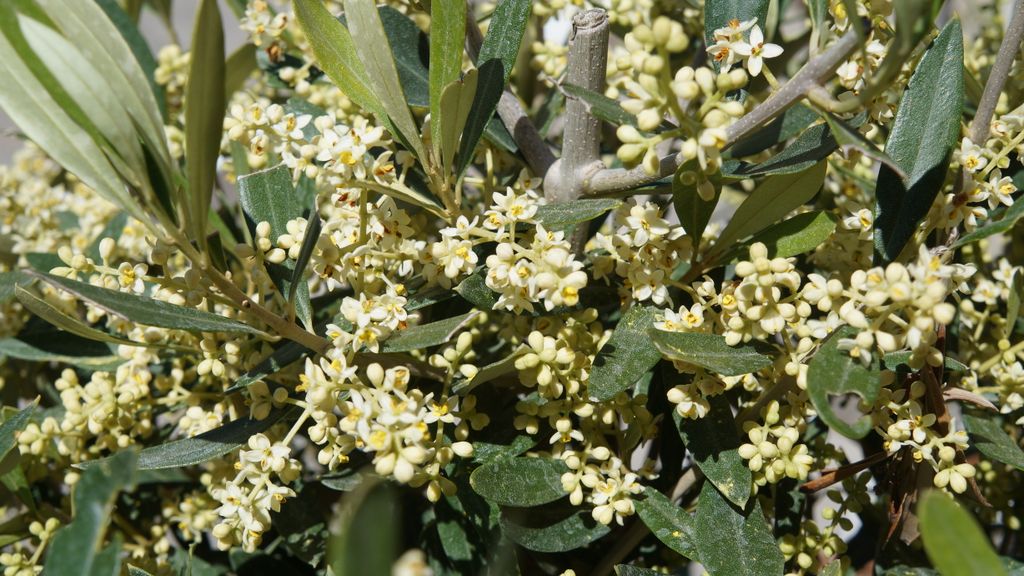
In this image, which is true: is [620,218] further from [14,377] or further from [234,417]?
[14,377]

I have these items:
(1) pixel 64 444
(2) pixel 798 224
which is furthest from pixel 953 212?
(1) pixel 64 444

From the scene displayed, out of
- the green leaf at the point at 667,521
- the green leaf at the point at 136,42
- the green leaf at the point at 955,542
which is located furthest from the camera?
the green leaf at the point at 136,42

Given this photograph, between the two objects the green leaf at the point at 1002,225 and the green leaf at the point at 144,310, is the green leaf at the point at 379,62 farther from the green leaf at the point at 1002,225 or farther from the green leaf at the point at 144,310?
the green leaf at the point at 1002,225

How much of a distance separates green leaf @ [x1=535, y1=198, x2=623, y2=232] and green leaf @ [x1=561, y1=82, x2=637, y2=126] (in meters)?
0.08

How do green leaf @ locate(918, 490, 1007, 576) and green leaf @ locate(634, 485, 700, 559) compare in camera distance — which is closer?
green leaf @ locate(918, 490, 1007, 576)

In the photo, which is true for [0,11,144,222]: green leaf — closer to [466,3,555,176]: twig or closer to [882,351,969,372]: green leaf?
[466,3,555,176]: twig

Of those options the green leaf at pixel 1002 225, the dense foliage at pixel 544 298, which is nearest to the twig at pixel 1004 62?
the dense foliage at pixel 544 298

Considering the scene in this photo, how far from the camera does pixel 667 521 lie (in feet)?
2.83

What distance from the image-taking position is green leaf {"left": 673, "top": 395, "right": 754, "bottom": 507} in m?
0.81

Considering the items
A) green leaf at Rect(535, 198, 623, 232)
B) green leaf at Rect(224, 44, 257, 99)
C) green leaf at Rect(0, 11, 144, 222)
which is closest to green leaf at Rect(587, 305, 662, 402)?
green leaf at Rect(535, 198, 623, 232)

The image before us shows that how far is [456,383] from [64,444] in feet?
1.81

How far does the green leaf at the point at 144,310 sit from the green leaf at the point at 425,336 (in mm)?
128

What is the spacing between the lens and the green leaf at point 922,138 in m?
0.81

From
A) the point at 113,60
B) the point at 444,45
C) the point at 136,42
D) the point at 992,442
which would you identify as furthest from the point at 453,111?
the point at 136,42
